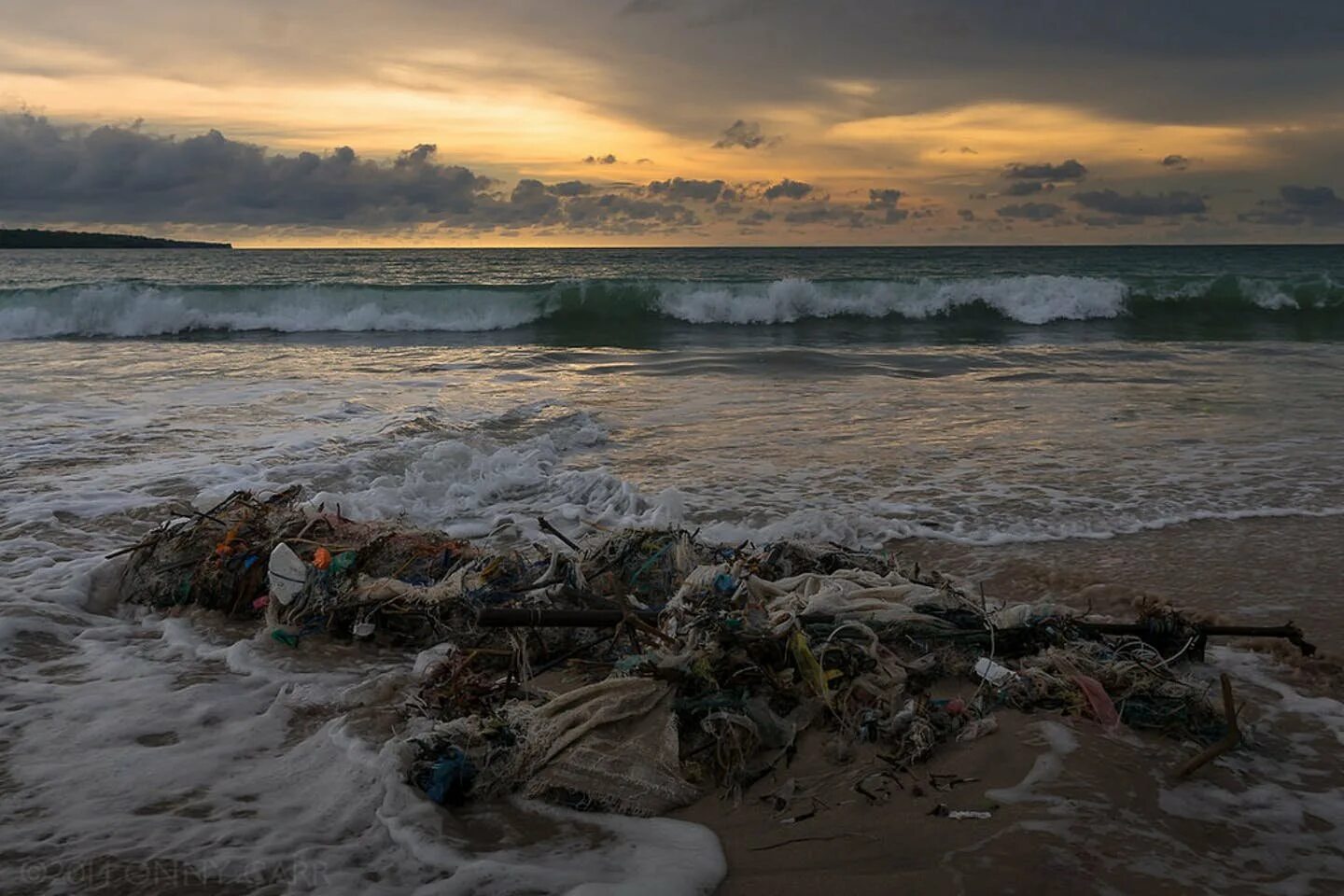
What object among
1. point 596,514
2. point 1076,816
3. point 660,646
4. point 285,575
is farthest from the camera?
point 596,514

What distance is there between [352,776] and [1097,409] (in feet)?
Answer: 31.7

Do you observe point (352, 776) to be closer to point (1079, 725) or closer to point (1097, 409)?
point (1079, 725)

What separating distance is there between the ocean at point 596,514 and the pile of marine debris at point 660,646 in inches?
7.5

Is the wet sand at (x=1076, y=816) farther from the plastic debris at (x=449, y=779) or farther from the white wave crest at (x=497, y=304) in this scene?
the white wave crest at (x=497, y=304)

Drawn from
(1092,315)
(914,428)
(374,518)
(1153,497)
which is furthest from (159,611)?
(1092,315)

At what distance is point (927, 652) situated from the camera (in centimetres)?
375

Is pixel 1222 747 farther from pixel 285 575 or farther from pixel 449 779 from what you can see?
pixel 285 575

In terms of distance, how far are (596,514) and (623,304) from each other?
825 inches

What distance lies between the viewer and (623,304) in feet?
88.8

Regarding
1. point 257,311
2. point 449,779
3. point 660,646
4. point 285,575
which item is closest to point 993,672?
point 660,646

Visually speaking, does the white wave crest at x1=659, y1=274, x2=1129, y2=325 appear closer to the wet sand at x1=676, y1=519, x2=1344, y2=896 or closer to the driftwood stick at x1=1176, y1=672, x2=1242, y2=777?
the wet sand at x1=676, y1=519, x2=1344, y2=896

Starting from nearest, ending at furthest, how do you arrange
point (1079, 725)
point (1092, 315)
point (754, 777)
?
point (754, 777) < point (1079, 725) < point (1092, 315)

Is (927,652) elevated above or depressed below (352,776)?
above

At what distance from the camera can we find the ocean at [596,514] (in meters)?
2.75
